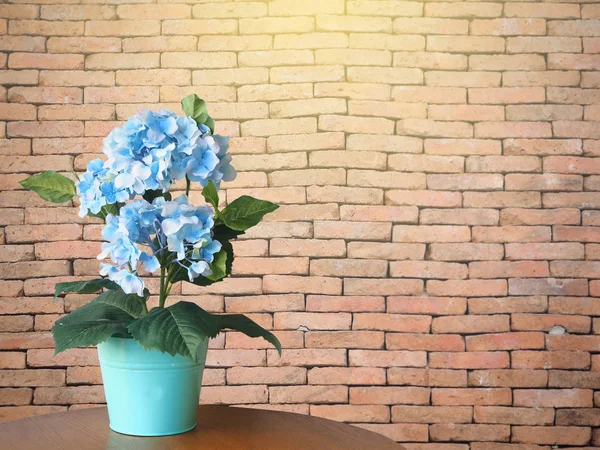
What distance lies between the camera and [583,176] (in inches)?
98.3

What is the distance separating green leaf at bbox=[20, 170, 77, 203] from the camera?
117 cm

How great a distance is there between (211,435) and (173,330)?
0.87 feet

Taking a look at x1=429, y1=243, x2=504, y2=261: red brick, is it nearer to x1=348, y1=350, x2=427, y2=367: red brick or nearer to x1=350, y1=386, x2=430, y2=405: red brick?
x1=348, y1=350, x2=427, y2=367: red brick

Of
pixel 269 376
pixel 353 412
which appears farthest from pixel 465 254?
pixel 269 376

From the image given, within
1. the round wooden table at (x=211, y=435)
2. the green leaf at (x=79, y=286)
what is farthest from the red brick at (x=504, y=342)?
the green leaf at (x=79, y=286)

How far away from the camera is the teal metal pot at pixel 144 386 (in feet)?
3.77

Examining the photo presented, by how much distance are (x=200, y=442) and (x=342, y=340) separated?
51.6 inches

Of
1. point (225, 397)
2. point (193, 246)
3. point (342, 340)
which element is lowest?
point (225, 397)

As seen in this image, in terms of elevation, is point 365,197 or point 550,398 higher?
point 365,197

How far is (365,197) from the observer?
247 centimetres

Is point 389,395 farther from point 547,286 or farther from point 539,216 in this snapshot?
point 539,216

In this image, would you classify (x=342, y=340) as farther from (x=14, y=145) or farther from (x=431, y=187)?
(x=14, y=145)

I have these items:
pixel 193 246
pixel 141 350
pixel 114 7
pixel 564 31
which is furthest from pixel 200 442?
pixel 564 31

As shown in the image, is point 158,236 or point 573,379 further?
point 573,379
